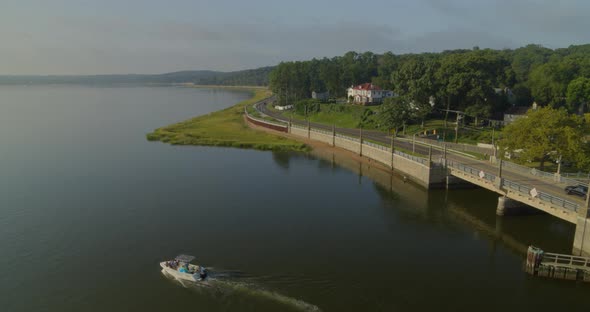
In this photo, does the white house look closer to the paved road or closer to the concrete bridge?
the paved road

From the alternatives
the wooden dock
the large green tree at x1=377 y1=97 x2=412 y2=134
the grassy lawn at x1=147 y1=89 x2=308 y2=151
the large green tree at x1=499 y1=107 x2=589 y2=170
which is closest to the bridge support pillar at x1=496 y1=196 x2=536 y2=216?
the large green tree at x1=499 y1=107 x2=589 y2=170

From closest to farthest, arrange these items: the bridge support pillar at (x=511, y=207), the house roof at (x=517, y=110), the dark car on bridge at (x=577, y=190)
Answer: the dark car on bridge at (x=577, y=190) → the bridge support pillar at (x=511, y=207) → the house roof at (x=517, y=110)

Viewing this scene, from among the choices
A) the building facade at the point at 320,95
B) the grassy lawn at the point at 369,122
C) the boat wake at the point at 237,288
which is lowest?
the boat wake at the point at 237,288

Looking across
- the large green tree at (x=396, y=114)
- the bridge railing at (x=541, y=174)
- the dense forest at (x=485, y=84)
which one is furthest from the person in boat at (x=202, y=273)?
the dense forest at (x=485, y=84)

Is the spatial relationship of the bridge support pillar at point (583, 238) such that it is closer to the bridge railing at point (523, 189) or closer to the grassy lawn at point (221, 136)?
the bridge railing at point (523, 189)

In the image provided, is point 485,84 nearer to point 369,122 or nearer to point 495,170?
point 369,122

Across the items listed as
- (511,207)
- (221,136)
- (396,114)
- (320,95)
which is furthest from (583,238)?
(320,95)
